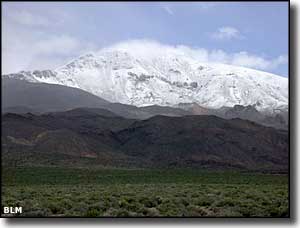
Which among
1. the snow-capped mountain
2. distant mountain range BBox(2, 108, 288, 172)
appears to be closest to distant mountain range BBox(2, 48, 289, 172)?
distant mountain range BBox(2, 108, 288, 172)

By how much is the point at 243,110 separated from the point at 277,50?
17.9m

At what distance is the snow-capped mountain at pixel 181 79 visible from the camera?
9.91m

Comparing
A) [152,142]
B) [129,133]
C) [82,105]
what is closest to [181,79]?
[152,142]

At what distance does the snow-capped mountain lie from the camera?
9908 millimetres

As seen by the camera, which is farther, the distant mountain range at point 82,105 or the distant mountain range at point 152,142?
the distant mountain range at point 152,142

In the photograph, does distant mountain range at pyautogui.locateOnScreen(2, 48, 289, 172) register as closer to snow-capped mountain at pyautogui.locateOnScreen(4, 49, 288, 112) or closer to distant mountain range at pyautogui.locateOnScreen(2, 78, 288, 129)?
distant mountain range at pyautogui.locateOnScreen(2, 78, 288, 129)

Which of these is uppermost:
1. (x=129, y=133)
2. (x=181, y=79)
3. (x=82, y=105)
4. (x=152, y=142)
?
(x=82, y=105)

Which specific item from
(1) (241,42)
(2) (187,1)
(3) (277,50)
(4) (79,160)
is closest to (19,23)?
(2) (187,1)

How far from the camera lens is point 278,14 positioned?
7953mm

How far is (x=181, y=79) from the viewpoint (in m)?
15.1

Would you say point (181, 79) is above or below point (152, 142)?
above

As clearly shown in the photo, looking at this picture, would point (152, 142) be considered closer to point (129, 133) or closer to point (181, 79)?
point (129, 133)

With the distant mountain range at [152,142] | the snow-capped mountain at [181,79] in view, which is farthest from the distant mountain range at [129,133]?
the snow-capped mountain at [181,79]

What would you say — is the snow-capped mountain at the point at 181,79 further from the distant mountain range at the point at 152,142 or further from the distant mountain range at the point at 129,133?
the distant mountain range at the point at 152,142
